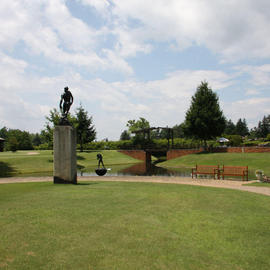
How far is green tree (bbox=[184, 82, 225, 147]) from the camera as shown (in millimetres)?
42219

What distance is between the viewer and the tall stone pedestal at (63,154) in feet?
42.6

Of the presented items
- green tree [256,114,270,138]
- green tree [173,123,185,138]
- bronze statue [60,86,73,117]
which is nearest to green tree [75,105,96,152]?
green tree [173,123,185,138]

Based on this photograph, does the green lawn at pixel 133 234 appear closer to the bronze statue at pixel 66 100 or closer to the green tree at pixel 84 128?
the bronze statue at pixel 66 100

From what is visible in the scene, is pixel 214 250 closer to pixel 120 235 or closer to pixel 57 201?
pixel 120 235

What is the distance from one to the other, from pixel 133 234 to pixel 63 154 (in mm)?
8445

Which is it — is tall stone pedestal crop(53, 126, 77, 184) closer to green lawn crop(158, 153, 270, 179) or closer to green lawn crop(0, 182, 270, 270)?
green lawn crop(0, 182, 270, 270)

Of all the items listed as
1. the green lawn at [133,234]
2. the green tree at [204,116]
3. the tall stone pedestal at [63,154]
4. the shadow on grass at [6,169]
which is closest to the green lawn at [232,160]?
the green tree at [204,116]

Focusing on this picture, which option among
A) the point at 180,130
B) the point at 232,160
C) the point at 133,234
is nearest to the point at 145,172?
the point at 232,160

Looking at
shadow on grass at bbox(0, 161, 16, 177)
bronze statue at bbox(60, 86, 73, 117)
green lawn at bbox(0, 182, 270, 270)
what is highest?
bronze statue at bbox(60, 86, 73, 117)

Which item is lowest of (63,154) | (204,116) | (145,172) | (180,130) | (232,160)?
(145,172)

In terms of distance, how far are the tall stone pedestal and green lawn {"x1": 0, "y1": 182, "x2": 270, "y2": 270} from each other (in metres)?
4.49

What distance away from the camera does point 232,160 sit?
3256 cm

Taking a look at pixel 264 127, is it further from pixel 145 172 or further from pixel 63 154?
pixel 63 154

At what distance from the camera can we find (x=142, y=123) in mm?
76062
